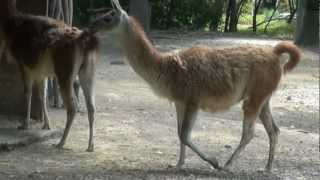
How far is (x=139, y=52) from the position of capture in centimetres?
771

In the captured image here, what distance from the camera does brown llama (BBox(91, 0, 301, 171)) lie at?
25.2 feet

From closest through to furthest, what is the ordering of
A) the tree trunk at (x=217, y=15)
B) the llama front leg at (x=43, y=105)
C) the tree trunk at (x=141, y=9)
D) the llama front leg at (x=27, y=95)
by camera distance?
1. the llama front leg at (x=27, y=95)
2. the llama front leg at (x=43, y=105)
3. the tree trunk at (x=141, y=9)
4. the tree trunk at (x=217, y=15)

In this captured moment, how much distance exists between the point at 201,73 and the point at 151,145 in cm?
181

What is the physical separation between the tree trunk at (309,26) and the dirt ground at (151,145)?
32.6 feet

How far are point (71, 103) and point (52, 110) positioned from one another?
2.45 meters

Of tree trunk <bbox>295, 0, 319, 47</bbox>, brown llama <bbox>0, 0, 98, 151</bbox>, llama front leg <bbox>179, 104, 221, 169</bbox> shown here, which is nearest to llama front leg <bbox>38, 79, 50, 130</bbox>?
brown llama <bbox>0, 0, 98, 151</bbox>

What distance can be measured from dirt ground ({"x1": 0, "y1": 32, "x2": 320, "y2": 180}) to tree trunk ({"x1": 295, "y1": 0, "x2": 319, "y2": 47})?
9923 millimetres

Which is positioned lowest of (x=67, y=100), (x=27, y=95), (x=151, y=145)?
(x=151, y=145)

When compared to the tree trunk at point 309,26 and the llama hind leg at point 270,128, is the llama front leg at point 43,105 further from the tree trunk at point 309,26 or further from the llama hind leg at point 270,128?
the tree trunk at point 309,26

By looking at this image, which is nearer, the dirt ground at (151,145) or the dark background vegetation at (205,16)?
the dirt ground at (151,145)

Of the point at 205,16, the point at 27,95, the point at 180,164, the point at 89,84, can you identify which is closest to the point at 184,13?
the point at 205,16

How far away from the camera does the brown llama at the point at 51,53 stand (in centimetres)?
844

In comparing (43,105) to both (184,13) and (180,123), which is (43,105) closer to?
(180,123)

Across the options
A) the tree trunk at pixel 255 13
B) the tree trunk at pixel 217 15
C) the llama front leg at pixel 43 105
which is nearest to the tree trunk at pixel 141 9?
the tree trunk at pixel 217 15
